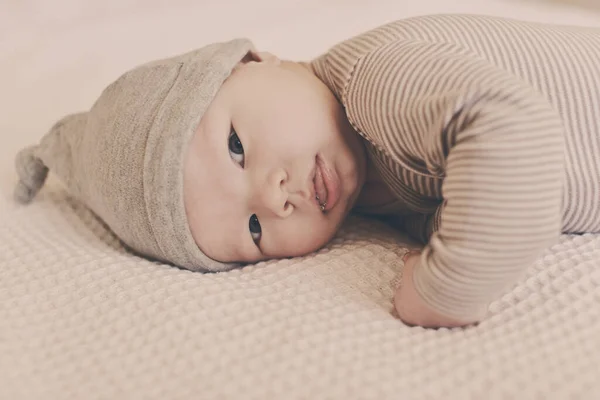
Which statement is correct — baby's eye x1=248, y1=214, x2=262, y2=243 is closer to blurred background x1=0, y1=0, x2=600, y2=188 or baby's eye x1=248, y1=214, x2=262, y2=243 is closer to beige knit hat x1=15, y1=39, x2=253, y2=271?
beige knit hat x1=15, y1=39, x2=253, y2=271

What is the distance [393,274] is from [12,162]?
88cm

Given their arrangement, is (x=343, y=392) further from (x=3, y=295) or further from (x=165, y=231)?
(x=3, y=295)

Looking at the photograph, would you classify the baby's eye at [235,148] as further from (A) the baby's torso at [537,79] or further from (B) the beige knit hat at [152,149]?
(A) the baby's torso at [537,79]

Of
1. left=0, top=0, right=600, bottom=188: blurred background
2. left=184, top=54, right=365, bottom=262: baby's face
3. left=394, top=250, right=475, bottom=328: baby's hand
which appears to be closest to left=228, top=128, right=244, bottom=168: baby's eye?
left=184, top=54, right=365, bottom=262: baby's face

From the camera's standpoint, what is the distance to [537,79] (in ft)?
3.06

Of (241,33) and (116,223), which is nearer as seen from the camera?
(116,223)

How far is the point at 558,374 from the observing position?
25.4 inches

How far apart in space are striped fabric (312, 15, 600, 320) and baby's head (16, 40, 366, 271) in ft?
0.22

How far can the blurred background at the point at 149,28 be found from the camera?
61.6 inches

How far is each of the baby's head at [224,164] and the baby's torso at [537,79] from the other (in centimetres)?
7

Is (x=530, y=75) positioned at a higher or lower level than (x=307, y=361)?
higher

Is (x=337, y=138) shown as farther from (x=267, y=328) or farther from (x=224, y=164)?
(x=267, y=328)

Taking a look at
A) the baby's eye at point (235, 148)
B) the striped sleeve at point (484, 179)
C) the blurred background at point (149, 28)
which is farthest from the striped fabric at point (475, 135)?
the blurred background at point (149, 28)

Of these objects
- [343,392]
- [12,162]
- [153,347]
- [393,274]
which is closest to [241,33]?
[12,162]
